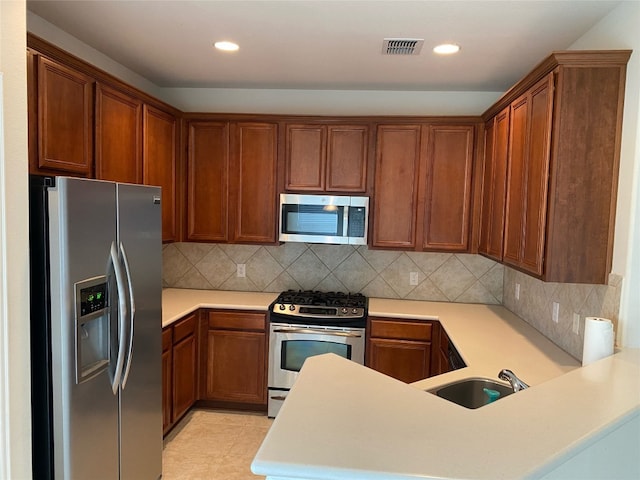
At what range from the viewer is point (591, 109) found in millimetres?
1924

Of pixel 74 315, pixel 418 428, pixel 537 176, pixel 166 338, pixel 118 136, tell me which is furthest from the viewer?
pixel 166 338

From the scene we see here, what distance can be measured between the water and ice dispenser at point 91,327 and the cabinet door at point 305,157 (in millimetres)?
1872

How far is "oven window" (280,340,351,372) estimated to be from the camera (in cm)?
328

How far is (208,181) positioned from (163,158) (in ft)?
1.34

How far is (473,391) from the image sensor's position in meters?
1.92

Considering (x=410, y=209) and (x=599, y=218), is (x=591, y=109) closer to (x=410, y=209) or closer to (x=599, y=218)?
(x=599, y=218)

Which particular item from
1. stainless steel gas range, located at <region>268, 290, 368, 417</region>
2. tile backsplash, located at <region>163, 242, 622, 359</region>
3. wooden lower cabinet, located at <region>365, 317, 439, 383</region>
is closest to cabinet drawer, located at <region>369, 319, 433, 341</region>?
wooden lower cabinet, located at <region>365, 317, 439, 383</region>

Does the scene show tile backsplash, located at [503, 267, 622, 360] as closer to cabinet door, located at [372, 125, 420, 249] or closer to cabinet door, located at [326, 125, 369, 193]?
cabinet door, located at [372, 125, 420, 249]

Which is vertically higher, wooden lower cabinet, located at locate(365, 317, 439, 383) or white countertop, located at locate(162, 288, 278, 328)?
white countertop, located at locate(162, 288, 278, 328)

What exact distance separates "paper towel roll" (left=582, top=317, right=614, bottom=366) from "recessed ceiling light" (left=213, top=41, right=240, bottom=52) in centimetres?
244

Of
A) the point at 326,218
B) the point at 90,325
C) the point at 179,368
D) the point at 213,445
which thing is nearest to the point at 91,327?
the point at 90,325

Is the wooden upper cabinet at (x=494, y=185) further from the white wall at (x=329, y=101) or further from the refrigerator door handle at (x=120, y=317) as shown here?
the refrigerator door handle at (x=120, y=317)

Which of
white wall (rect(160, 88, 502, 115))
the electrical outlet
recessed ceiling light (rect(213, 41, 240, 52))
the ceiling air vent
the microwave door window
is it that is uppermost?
recessed ceiling light (rect(213, 41, 240, 52))

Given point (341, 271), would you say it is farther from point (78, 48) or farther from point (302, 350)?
point (78, 48)
